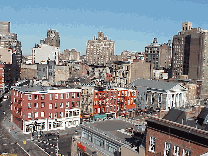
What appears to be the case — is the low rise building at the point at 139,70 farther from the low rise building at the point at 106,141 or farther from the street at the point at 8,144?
the low rise building at the point at 106,141

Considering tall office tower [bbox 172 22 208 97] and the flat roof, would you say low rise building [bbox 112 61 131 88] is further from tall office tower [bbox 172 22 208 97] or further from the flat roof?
the flat roof

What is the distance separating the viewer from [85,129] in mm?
48344

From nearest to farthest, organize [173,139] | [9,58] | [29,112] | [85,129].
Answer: [173,139]
[85,129]
[29,112]
[9,58]

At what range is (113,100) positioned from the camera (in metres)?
92.3

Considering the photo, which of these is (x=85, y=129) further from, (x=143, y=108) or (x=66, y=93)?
(x=143, y=108)

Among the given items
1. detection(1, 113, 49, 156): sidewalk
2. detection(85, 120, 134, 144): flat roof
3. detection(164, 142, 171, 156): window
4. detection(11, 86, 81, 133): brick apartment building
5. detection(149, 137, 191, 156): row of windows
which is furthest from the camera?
detection(11, 86, 81, 133): brick apartment building

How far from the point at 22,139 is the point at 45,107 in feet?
38.9

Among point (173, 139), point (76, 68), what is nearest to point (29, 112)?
point (173, 139)

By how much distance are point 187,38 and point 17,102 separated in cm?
12548

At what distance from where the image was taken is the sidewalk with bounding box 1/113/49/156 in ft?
190

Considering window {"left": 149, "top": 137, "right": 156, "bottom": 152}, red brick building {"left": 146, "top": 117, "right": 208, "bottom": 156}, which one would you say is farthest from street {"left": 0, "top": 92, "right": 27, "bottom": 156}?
red brick building {"left": 146, "top": 117, "right": 208, "bottom": 156}

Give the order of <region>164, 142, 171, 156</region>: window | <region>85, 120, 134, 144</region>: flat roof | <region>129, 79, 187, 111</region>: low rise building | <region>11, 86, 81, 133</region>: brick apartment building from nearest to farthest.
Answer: <region>164, 142, 171, 156</region>: window
<region>85, 120, 134, 144</region>: flat roof
<region>11, 86, 81, 133</region>: brick apartment building
<region>129, 79, 187, 111</region>: low rise building

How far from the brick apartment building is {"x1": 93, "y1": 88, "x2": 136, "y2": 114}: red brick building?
9.10 metres

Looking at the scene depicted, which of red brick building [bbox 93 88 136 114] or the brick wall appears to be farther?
red brick building [bbox 93 88 136 114]
